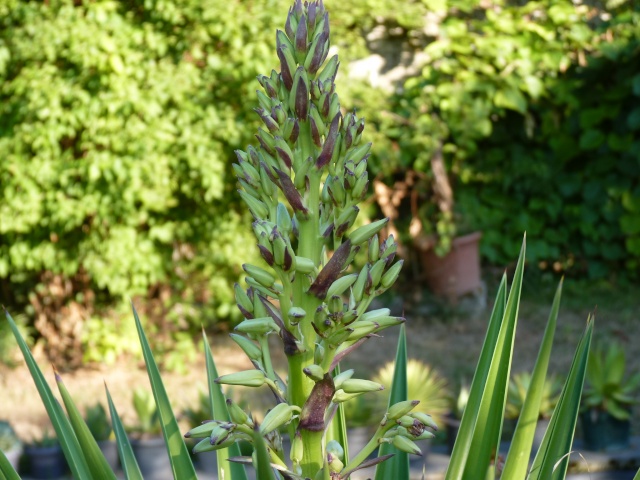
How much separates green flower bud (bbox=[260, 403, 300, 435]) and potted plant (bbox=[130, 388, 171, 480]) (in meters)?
3.21

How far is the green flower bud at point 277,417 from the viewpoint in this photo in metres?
1.08

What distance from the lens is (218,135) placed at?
19.9 ft

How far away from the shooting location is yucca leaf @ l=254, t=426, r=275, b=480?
0.92 meters

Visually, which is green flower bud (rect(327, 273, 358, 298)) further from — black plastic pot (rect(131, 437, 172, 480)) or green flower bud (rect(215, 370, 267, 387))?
black plastic pot (rect(131, 437, 172, 480))

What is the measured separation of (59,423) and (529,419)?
2.78 feet

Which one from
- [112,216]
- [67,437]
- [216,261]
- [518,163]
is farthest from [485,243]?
[67,437]

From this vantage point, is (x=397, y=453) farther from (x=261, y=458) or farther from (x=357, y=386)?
(x=261, y=458)

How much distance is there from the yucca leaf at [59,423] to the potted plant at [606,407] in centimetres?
314

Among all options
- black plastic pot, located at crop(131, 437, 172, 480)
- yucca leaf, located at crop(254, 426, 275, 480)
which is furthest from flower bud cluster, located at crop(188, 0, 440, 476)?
black plastic pot, located at crop(131, 437, 172, 480)

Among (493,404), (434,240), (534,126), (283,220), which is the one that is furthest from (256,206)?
(534,126)

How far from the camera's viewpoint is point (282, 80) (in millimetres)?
1166

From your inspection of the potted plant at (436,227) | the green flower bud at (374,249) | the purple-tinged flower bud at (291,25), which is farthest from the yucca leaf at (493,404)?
the potted plant at (436,227)

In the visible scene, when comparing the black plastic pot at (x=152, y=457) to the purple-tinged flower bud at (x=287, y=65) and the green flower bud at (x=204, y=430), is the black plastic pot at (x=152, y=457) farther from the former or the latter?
the purple-tinged flower bud at (x=287, y=65)

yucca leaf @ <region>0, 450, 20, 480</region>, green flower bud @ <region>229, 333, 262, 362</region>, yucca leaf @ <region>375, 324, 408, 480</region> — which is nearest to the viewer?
green flower bud @ <region>229, 333, 262, 362</region>
